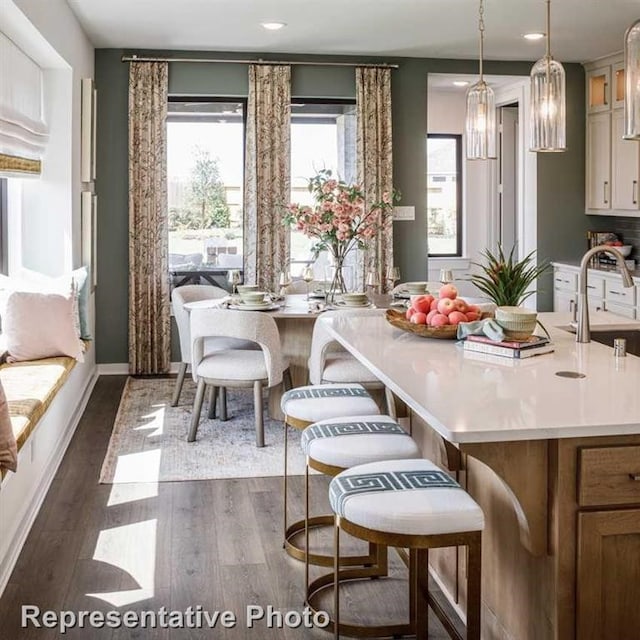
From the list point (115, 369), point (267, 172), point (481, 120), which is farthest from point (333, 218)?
point (115, 369)

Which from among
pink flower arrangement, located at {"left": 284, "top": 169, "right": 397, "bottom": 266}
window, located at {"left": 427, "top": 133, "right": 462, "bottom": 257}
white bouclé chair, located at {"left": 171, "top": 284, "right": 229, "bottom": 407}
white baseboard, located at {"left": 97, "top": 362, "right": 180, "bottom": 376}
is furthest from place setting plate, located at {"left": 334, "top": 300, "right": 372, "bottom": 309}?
window, located at {"left": 427, "top": 133, "right": 462, "bottom": 257}

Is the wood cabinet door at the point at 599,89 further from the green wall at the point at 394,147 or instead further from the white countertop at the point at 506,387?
the white countertop at the point at 506,387

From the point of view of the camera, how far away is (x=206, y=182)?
24.5 feet

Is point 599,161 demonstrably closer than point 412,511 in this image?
No

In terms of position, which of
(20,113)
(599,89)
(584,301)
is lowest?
(584,301)

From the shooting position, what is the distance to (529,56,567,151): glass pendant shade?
128 inches

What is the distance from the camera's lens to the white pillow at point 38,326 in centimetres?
450

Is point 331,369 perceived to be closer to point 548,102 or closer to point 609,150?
point 548,102

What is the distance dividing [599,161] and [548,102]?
183 inches

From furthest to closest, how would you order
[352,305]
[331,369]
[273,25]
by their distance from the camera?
[273,25], [352,305], [331,369]

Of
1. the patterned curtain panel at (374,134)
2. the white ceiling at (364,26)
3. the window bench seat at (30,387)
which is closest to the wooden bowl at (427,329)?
→ the window bench seat at (30,387)

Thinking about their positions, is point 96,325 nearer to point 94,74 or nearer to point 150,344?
point 150,344

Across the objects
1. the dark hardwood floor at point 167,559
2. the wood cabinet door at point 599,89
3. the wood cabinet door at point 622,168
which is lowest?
the dark hardwood floor at point 167,559

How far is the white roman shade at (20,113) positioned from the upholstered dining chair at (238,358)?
1285 mm
